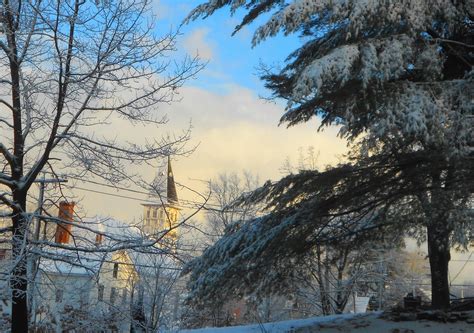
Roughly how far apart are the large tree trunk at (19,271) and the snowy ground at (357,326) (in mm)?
2890

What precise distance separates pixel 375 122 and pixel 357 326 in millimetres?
3665

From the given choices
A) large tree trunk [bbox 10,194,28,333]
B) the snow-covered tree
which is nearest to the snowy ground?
the snow-covered tree

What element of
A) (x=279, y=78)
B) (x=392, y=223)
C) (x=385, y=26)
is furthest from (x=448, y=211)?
(x=279, y=78)

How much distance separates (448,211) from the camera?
668 cm

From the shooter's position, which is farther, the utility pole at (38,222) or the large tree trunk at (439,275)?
the large tree trunk at (439,275)

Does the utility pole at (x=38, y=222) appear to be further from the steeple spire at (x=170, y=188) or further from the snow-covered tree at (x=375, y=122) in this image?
Answer: the snow-covered tree at (x=375, y=122)

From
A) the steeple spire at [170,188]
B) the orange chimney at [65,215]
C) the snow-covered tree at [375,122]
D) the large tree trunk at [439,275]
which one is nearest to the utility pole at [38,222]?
the orange chimney at [65,215]

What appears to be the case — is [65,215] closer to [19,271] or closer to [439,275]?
[19,271]

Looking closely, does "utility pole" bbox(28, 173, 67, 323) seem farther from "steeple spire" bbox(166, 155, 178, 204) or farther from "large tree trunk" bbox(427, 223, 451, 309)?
"large tree trunk" bbox(427, 223, 451, 309)

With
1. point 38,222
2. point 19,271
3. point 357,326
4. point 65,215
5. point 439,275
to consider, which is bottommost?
point 357,326

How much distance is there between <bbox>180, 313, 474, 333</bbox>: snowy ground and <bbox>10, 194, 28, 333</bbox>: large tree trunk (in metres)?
2.89

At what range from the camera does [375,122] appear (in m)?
5.33

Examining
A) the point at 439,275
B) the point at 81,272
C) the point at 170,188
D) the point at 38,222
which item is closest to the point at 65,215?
the point at 38,222

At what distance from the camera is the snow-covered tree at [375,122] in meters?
4.97
